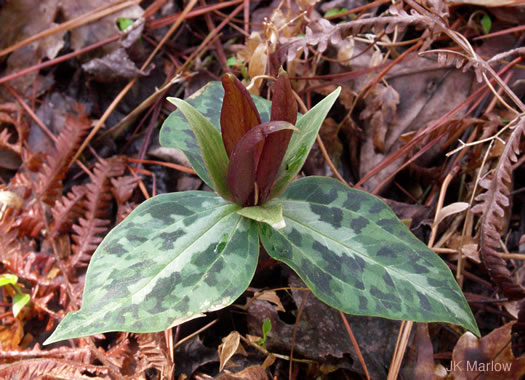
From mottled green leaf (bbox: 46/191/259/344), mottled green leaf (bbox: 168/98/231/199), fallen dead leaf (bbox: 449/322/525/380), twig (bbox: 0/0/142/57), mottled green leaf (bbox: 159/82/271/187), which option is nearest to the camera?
mottled green leaf (bbox: 46/191/259/344)

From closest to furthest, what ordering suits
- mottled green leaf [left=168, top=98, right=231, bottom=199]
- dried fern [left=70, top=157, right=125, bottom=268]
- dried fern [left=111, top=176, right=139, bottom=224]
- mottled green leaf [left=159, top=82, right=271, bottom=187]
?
mottled green leaf [left=168, top=98, right=231, bottom=199]
mottled green leaf [left=159, top=82, right=271, bottom=187]
dried fern [left=70, top=157, right=125, bottom=268]
dried fern [left=111, top=176, right=139, bottom=224]

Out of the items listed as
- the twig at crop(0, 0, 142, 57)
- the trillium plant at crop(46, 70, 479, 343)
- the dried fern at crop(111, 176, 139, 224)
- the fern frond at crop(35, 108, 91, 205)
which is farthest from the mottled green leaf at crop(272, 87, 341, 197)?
the twig at crop(0, 0, 142, 57)

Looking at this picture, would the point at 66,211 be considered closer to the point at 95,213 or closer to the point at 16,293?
the point at 95,213

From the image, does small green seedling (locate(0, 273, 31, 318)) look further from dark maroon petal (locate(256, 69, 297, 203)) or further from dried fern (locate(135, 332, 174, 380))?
dark maroon petal (locate(256, 69, 297, 203))

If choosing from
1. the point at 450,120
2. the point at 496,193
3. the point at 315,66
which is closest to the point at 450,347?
the point at 496,193

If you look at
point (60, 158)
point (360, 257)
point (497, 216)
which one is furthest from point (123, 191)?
point (497, 216)

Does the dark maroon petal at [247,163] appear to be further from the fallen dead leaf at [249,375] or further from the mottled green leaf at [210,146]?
the fallen dead leaf at [249,375]

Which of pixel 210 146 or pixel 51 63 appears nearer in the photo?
pixel 210 146
